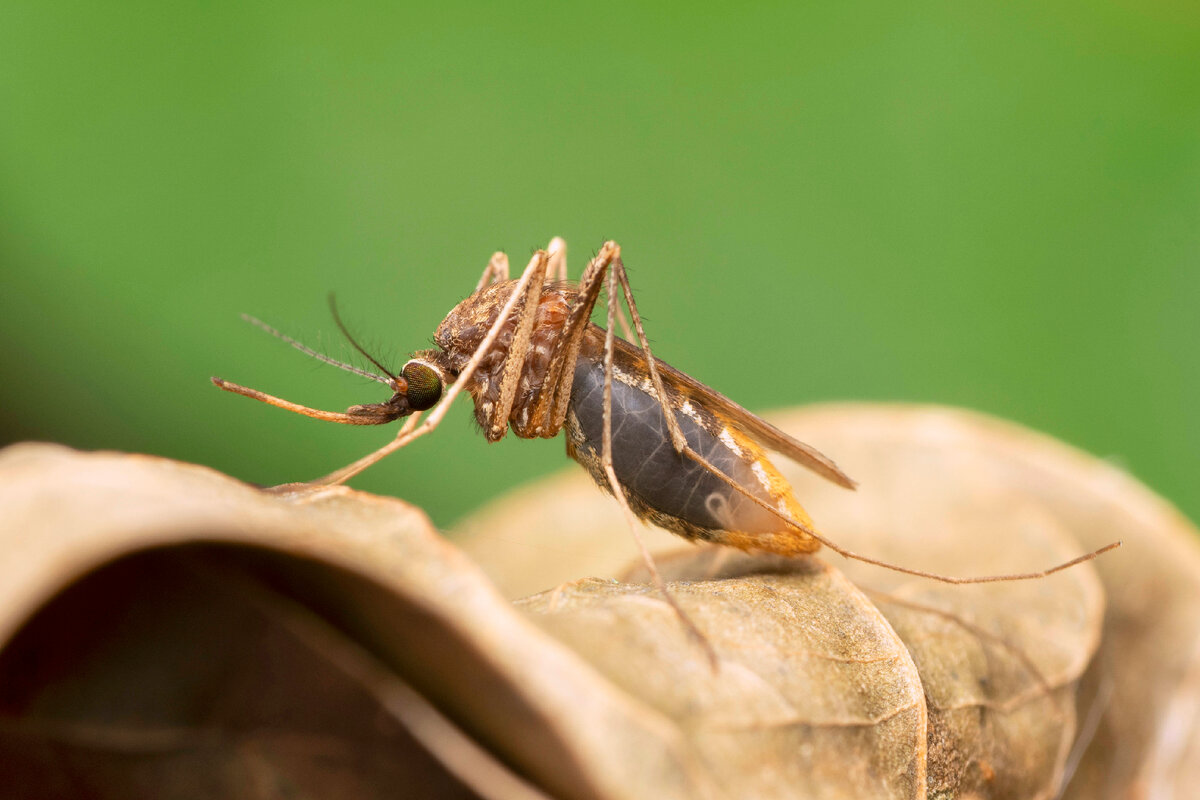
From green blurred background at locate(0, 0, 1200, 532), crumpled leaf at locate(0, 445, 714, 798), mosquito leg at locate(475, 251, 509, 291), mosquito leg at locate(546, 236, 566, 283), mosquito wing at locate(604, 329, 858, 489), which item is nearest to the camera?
crumpled leaf at locate(0, 445, 714, 798)

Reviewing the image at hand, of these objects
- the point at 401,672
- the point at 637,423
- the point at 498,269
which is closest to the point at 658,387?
the point at 637,423

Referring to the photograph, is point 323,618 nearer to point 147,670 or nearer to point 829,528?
point 147,670

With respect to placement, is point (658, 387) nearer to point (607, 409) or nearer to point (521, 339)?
point (607, 409)

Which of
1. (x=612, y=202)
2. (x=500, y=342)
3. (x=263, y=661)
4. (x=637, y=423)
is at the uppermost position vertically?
(x=612, y=202)

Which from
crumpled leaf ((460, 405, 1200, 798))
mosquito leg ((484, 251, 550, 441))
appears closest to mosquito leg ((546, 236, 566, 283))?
mosquito leg ((484, 251, 550, 441))

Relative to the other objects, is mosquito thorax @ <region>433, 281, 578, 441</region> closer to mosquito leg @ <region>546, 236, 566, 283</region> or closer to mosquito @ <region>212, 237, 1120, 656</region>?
mosquito @ <region>212, 237, 1120, 656</region>

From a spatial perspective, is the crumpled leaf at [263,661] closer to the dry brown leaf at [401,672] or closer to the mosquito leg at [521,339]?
the dry brown leaf at [401,672]
